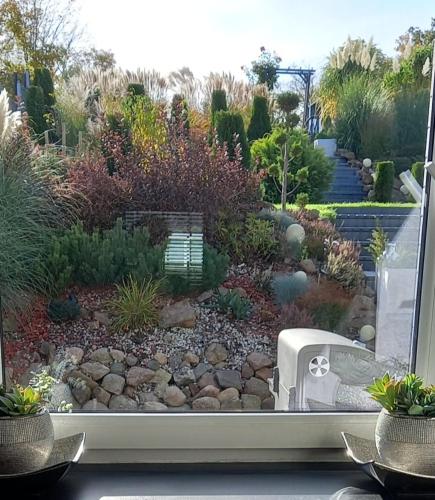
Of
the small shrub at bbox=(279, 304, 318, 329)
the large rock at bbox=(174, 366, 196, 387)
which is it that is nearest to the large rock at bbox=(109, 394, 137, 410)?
the large rock at bbox=(174, 366, 196, 387)

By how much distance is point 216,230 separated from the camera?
1.27m

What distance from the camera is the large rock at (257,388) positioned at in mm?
1289

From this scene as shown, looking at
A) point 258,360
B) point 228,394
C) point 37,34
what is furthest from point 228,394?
point 37,34

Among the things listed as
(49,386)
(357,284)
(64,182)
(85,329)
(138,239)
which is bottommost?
(49,386)

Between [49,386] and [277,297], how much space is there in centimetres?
56

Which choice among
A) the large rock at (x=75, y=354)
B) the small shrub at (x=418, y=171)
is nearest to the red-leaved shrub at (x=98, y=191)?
the large rock at (x=75, y=354)

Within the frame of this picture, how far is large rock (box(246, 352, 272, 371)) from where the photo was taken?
4.25 ft

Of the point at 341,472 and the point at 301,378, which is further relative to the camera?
the point at 301,378

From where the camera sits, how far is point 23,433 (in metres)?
1.05

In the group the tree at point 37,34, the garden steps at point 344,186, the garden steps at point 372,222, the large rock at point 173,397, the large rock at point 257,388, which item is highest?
the tree at point 37,34

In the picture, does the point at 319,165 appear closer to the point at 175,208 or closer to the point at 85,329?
the point at 175,208

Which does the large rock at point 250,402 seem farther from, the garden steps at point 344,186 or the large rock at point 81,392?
the garden steps at point 344,186

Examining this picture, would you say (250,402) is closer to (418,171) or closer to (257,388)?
(257,388)

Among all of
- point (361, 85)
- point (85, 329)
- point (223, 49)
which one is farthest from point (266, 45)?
point (85, 329)
